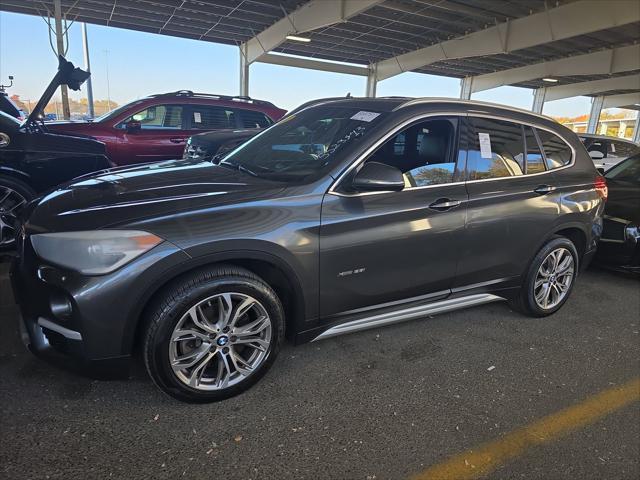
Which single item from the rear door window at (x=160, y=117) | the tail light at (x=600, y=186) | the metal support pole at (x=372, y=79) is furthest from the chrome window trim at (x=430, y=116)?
the metal support pole at (x=372, y=79)

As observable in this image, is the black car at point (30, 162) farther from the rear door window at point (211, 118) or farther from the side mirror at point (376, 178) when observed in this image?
the side mirror at point (376, 178)

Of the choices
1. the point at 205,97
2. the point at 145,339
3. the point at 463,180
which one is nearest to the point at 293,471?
the point at 145,339

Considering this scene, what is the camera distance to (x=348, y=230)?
2689 mm

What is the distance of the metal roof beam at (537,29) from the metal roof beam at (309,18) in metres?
6.95

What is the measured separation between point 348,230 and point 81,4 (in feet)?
60.3

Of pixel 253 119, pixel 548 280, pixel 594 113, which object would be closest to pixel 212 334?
pixel 548 280

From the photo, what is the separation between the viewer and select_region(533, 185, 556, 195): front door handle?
11.6 ft

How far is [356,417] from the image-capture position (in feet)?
8.13

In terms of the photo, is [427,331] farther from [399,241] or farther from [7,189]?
[7,189]

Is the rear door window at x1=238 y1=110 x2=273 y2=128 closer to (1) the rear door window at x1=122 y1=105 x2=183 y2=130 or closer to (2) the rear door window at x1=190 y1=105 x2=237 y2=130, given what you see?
(2) the rear door window at x1=190 y1=105 x2=237 y2=130

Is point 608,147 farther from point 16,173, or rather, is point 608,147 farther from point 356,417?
point 16,173

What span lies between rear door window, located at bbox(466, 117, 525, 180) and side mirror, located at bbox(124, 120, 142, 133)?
579 centimetres

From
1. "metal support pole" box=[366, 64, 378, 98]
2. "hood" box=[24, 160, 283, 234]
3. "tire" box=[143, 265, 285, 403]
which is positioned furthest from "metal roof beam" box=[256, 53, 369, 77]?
"tire" box=[143, 265, 285, 403]

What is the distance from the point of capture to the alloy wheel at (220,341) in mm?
2361
